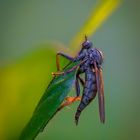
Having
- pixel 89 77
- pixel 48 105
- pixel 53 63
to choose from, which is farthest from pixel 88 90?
pixel 48 105

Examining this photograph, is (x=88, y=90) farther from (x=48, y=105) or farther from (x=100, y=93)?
(x=48, y=105)

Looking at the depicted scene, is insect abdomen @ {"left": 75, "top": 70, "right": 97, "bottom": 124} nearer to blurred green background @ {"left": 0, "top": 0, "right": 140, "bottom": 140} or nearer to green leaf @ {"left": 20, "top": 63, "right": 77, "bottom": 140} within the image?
blurred green background @ {"left": 0, "top": 0, "right": 140, "bottom": 140}

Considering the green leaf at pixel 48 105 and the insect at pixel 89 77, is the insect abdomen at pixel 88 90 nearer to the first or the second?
the insect at pixel 89 77

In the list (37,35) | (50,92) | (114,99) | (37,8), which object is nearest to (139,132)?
(114,99)

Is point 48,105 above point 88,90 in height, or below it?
below

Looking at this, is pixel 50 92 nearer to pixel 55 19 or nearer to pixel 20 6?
pixel 20 6

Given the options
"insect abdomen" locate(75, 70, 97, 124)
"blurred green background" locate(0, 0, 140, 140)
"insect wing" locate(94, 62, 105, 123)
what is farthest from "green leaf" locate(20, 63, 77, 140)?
"insect abdomen" locate(75, 70, 97, 124)
